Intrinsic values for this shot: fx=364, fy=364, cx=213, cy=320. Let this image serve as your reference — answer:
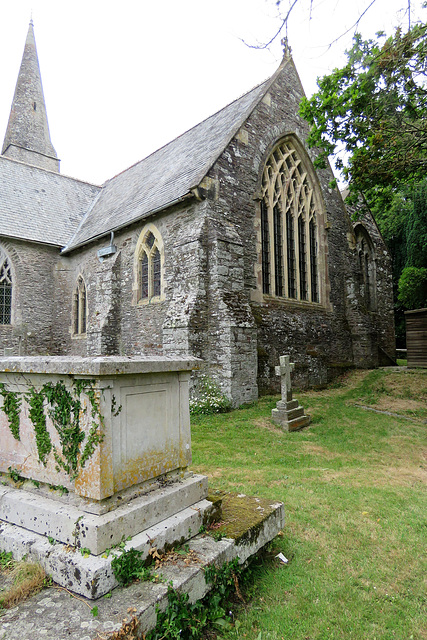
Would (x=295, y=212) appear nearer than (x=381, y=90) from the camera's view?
No

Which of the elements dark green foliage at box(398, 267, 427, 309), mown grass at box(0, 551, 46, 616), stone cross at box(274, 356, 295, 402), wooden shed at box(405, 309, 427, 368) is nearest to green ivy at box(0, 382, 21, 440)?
mown grass at box(0, 551, 46, 616)

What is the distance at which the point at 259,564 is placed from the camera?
2.87 m

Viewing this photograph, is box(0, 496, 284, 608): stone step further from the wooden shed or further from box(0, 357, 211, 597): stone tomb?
the wooden shed

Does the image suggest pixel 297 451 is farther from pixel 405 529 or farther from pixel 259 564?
pixel 259 564

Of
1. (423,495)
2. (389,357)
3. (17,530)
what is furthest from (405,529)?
(389,357)

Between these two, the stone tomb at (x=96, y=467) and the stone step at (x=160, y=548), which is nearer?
the stone step at (x=160, y=548)

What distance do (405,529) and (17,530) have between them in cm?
337

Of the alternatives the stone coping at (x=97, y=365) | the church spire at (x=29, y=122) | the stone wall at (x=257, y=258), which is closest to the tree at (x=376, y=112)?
the stone wall at (x=257, y=258)

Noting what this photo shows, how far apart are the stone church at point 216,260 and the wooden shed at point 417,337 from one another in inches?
48.3

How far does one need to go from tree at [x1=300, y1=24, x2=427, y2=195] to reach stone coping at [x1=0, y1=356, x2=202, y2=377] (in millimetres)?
6778

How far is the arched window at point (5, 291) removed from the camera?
15485 millimetres

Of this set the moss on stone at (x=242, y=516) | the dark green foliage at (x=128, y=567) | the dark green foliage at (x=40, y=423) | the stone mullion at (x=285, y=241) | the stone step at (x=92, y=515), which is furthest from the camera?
the stone mullion at (x=285, y=241)

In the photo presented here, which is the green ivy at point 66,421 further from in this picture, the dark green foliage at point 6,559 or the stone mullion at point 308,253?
the stone mullion at point 308,253

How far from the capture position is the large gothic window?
40.4ft
